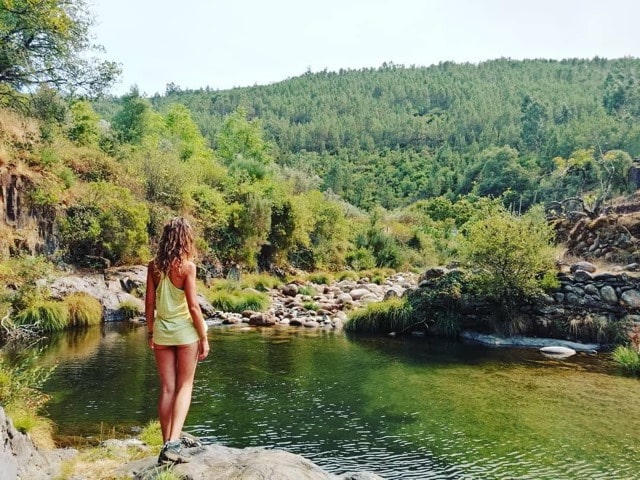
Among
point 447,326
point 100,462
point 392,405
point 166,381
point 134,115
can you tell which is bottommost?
point 392,405

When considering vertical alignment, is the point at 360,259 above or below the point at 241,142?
below

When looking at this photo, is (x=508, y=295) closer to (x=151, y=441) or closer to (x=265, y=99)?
(x=151, y=441)

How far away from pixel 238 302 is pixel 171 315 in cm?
1670

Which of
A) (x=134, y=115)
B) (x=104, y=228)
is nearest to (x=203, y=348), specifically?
(x=104, y=228)

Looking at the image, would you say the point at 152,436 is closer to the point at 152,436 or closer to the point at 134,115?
the point at 152,436

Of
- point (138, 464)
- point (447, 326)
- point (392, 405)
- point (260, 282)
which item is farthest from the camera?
point (260, 282)

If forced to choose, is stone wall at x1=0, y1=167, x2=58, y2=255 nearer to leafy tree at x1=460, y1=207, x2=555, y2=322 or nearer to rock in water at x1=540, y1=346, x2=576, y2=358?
leafy tree at x1=460, y1=207, x2=555, y2=322

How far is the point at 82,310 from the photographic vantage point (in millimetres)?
17719

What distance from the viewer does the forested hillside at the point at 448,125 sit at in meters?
65.1

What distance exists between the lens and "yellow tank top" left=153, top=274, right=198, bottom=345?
Answer: 16.1 ft

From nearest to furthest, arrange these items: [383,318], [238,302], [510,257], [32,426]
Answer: [32,426], [510,257], [383,318], [238,302]

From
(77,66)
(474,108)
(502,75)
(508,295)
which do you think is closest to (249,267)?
(77,66)

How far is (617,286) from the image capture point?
49.2ft

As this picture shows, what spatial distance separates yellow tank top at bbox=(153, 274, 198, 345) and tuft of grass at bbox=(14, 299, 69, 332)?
12290mm
